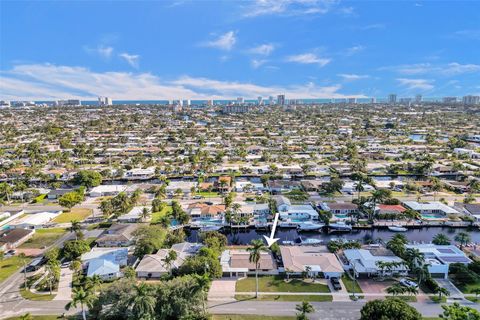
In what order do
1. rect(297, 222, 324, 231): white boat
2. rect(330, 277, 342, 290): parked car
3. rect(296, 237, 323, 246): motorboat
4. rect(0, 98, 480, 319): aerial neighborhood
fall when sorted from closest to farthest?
rect(0, 98, 480, 319): aerial neighborhood < rect(330, 277, 342, 290): parked car < rect(296, 237, 323, 246): motorboat < rect(297, 222, 324, 231): white boat

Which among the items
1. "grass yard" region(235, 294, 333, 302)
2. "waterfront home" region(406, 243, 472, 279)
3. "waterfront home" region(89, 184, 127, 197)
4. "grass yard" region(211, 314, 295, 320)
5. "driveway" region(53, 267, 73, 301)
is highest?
"waterfront home" region(89, 184, 127, 197)

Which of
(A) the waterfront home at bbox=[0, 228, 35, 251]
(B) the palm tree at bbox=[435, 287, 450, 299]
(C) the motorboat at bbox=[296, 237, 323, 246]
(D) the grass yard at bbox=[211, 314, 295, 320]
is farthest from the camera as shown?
(C) the motorboat at bbox=[296, 237, 323, 246]

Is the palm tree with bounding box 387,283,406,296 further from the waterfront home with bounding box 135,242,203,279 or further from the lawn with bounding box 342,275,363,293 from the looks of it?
the waterfront home with bounding box 135,242,203,279

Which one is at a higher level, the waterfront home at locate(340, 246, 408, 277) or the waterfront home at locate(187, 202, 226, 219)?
the waterfront home at locate(187, 202, 226, 219)

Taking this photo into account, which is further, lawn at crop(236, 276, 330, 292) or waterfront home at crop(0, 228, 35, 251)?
waterfront home at crop(0, 228, 35, 251)

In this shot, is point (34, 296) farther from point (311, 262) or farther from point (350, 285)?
point (350, 285)

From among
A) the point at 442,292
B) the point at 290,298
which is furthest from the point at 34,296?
the point at 442,292

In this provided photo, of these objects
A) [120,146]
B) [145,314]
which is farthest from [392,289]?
[120,146]

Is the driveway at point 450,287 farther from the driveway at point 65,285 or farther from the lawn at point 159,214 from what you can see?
the lawn at point 159,214

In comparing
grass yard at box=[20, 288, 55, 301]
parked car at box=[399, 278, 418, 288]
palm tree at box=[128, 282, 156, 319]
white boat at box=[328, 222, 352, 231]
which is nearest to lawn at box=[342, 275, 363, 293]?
parked car at box=[399, 278, 418, 288]
